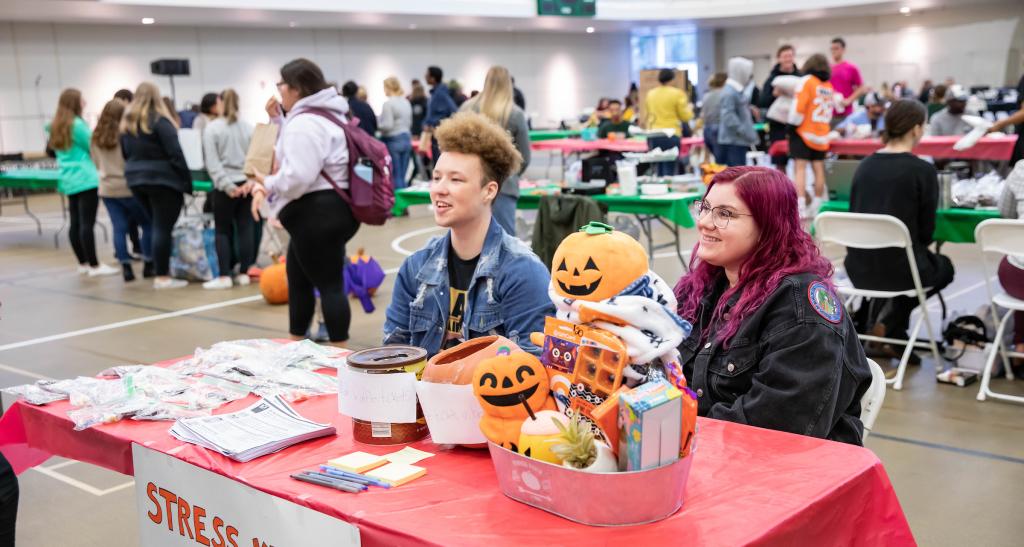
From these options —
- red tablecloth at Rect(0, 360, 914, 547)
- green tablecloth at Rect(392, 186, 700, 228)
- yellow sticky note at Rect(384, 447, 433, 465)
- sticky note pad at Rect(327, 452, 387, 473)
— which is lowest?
red tablecloth at Rect(0, 360, 914, 547)

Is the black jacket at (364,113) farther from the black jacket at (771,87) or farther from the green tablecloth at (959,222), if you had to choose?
the green tablecloth at (959,222)

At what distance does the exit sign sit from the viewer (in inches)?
810

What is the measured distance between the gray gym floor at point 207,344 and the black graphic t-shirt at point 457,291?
141 cm

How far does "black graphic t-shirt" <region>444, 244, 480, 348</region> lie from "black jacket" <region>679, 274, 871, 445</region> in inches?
28.0

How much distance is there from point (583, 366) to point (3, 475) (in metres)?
1.43

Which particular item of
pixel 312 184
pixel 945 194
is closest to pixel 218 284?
pixel 312 184

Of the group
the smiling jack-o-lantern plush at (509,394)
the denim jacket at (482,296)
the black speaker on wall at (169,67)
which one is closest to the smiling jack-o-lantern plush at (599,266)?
the smiling jack-o-lantern plush at (509,394)

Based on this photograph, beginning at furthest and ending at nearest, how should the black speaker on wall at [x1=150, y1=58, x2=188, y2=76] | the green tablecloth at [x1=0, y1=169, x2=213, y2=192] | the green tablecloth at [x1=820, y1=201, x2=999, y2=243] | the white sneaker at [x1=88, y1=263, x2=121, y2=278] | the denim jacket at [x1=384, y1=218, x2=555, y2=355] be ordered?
1. the black speaker on wall at [x1=150, y1=58, x2=188, y2=76]
2. the green tablecloth at [x1=0, y1=169, x2=213, y2=192]
3. the white sneaker at [x1=88, y1=263, x2=121, y2=278]
4. the green tablecloth at [x1=820, y1=201, x2=999, y2=243]
5. the denim jacket at [x1=384, y1=218, x2=555, y2=355]

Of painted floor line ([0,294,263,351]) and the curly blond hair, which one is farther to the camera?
painted floor line ([0,294,263,351])

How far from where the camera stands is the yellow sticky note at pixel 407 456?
186 cm

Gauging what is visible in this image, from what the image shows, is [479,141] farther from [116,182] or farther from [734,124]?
[734,124]

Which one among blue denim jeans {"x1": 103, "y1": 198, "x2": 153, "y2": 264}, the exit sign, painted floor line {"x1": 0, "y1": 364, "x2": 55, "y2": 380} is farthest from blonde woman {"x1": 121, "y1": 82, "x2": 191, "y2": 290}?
the exit sign

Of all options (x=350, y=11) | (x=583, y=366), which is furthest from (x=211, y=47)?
(x=583, y=366)

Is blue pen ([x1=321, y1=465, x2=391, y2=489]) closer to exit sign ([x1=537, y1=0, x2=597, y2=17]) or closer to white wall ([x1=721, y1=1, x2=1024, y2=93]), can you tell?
exit sign ([x1=537, y1=0, x2=597, y2=17])
